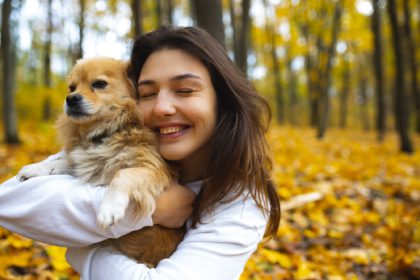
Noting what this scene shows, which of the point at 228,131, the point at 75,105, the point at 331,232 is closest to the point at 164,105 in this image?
the point at 228,131

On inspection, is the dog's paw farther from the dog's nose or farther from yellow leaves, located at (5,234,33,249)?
yellow leaves, located at (5,234,33,249)

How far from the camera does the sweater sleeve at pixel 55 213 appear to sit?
50.7 inches

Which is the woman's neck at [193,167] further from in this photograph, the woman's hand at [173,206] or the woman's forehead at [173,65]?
the woman's forehead at [173,65]

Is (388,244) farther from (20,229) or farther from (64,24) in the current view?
(64,24)

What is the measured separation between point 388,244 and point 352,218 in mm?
577

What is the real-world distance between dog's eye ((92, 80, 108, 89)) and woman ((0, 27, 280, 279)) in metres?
0.24

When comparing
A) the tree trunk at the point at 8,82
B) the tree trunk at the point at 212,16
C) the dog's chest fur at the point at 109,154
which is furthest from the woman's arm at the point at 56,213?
the tree trunk at the point at 8,82

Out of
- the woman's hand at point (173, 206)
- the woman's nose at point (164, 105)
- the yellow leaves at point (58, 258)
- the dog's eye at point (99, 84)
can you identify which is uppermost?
the dog's eye at point (99, 84)

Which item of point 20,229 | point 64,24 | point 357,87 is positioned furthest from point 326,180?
point 357,87

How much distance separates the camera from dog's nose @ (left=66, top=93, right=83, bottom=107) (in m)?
1.76

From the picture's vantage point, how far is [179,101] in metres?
1.52

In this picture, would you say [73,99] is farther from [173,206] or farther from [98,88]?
[173,206]

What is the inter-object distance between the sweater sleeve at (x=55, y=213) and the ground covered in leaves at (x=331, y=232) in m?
0.91

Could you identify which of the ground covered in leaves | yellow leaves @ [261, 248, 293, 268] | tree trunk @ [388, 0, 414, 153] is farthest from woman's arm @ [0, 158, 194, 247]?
tree trunk @ [388, 0, 414, 153]
